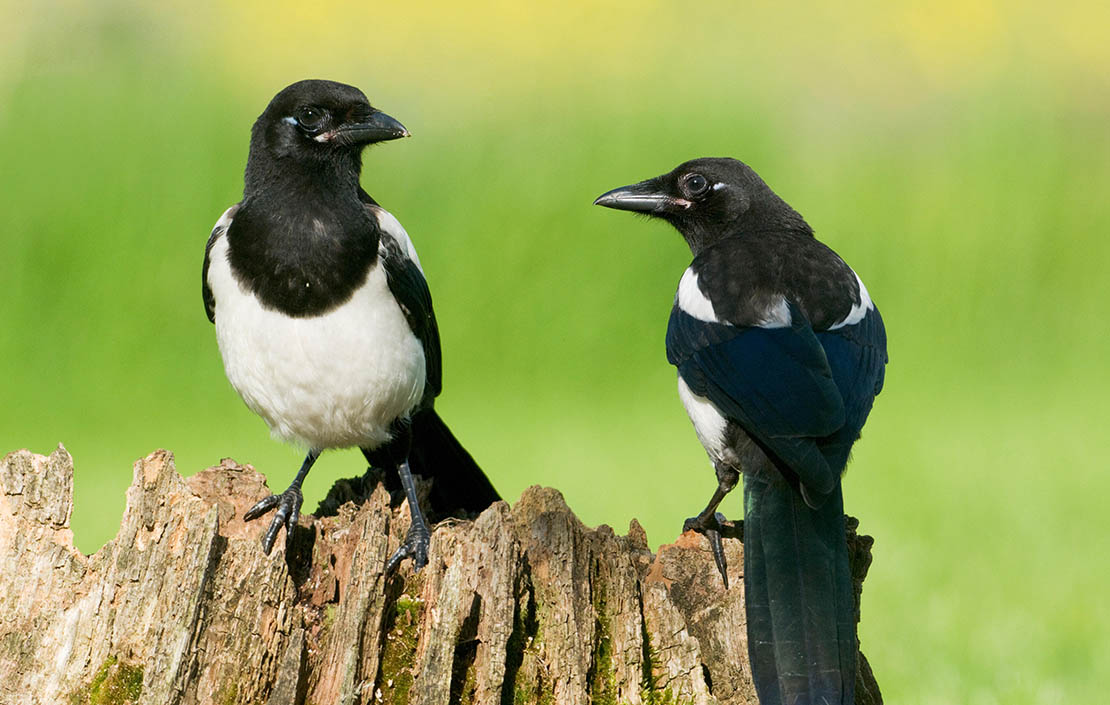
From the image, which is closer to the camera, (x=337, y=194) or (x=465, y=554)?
(x=465, y=554)

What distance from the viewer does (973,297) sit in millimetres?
7594

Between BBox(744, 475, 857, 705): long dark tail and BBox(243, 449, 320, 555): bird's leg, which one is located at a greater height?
BBox(243, 449, 320, 555): bird's leg

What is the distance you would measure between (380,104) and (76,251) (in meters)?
1.90

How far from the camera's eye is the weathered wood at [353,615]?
294 centimetres

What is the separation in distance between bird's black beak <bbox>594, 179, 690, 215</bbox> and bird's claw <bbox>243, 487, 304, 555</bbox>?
1305 millimetres

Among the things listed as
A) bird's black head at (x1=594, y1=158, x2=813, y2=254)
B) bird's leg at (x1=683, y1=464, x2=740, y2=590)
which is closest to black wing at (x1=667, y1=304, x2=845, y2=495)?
bird's leg at (x1=683, y1=464, x2=740, y2=590)

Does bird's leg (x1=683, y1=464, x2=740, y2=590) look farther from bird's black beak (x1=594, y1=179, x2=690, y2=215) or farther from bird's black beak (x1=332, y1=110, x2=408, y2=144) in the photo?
bird's black beak (x1=332, y1=110, x2=408, y2=144)

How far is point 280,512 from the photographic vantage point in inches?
136

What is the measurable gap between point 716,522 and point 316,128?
1.54m

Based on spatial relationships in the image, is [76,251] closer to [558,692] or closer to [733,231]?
[733,231]

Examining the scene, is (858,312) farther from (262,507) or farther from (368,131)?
(262,507)

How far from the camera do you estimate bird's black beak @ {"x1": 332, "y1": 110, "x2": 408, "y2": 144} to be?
3803mm

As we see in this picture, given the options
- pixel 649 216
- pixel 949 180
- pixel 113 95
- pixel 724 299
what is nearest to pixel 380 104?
pixel 113 95

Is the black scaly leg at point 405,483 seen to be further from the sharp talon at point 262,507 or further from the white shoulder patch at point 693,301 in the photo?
the white shoulder patch at point 693,301
